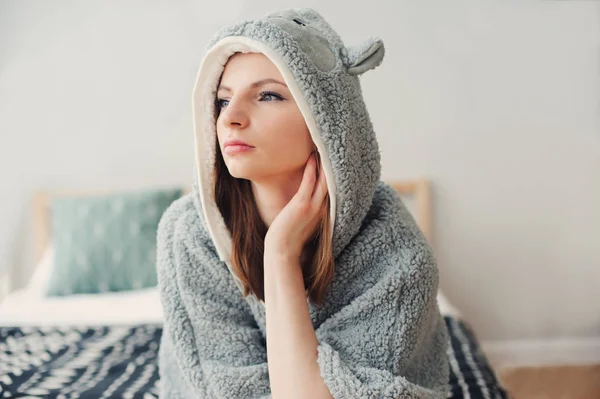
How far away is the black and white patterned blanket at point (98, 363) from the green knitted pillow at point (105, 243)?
38 centimetres

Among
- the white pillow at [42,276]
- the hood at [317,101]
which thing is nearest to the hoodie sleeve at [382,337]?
the hood at [317,101]

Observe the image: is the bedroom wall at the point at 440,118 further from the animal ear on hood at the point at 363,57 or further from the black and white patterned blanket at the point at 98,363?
the animal ear on hood at the point at 363,57

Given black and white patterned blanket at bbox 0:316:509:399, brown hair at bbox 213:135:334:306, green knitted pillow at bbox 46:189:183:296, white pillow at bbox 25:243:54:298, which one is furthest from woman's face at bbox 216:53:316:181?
white pillow at bbox 25:243:54:298

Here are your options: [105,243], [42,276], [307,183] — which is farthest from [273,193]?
[42,276]

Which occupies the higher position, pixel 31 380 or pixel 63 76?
pixel 63 76

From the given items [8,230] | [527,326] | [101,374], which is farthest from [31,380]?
[527,326]

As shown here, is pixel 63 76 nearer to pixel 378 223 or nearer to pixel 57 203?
pixel 57 203

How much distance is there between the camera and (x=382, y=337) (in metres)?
0.90

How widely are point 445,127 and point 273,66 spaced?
5.18 feet

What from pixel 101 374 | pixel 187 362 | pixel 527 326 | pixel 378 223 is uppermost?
pixel 378 223

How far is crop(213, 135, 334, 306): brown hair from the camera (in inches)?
37.8

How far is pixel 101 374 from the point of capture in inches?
57.6

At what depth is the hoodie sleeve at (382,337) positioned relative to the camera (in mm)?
858

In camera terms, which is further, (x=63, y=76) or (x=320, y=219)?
(x=63, y=76)
